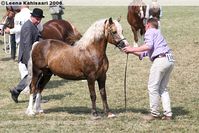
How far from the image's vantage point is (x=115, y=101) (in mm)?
11664

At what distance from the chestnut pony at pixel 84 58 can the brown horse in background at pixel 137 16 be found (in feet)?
29.4

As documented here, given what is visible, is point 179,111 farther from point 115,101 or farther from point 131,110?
point 115,101

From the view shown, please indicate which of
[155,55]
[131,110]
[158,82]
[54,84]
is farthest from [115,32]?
[54,84]

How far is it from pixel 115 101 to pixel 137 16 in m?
7.87

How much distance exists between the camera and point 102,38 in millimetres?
9523

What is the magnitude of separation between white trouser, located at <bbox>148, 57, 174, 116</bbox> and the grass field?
27cm

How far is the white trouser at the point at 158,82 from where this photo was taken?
9.27 meters

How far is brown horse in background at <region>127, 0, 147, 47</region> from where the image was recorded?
61.6ft

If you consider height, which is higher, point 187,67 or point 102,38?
point 102,38

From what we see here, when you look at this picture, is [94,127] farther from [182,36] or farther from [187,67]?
[182,36]

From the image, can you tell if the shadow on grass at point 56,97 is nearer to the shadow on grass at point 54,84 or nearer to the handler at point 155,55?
the shadow on grass at point 54,84

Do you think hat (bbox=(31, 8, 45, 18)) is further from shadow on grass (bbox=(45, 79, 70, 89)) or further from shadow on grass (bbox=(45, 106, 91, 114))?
shadow on grass (bbox=(45, 79, 70, 89))

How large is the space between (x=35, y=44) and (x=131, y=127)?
263cm

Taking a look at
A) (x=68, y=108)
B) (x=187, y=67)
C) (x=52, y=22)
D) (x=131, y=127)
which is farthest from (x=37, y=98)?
(x=187, y=67)
